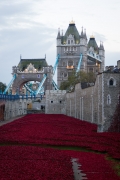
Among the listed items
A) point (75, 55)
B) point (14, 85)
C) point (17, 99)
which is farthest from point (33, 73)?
point (17, 99)

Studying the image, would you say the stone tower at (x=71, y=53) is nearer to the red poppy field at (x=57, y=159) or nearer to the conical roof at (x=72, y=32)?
the conical roof at (x=72, y=32)

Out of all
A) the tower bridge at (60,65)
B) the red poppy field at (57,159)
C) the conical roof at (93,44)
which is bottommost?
the red poppy field at (57,159)

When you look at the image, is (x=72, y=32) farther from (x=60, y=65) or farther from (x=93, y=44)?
(x=93, y=44)

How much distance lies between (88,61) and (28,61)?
21.4 meters

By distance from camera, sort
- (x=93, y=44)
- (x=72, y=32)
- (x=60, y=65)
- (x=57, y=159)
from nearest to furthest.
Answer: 1. (x=57, y=159)
2. (x=60, y=65)
3. (x=72, y=32)
4. (x=93, y=44)

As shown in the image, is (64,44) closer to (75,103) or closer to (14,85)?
(14,85)

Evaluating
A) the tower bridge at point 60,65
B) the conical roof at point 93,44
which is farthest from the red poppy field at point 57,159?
the conical roof at point 93,44

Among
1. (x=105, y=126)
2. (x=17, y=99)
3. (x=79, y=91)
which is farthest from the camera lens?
(x=17, y=99)

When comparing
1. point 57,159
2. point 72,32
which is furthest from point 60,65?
point 57,159

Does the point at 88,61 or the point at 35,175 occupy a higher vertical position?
the point at 88,61

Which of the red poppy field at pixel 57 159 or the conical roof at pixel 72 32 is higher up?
the conical roof at pixel 72 32

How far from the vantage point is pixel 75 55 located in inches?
5123

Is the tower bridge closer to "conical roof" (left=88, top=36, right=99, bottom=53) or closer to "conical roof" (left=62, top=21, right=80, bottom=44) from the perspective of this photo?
"conical roof" (left=62, top=21, right=80, bottom=44)

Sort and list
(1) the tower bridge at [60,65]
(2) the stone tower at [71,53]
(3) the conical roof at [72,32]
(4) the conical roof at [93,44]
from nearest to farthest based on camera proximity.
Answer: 1. (1) the tower bridge at [60,65]
2. (2) the stone tower at [71,53]
3. (3) the conical roof at [72,32]
4. (4) the conical roof at [93,44]
